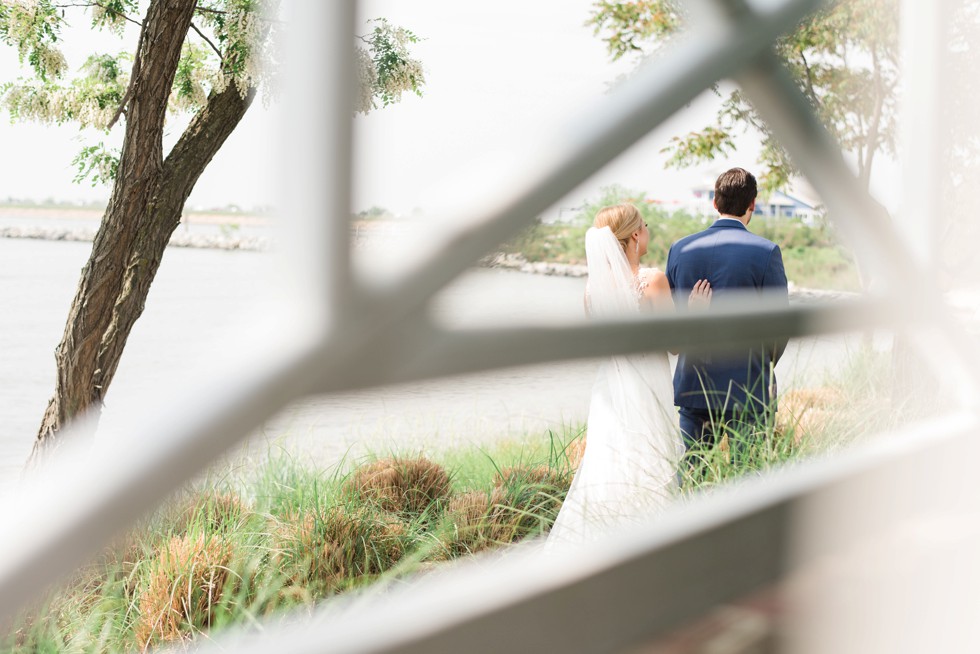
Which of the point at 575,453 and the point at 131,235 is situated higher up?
the point at 131,235

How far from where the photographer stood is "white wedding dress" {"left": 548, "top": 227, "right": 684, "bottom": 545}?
391 centimetres

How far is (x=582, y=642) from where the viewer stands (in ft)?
3.07

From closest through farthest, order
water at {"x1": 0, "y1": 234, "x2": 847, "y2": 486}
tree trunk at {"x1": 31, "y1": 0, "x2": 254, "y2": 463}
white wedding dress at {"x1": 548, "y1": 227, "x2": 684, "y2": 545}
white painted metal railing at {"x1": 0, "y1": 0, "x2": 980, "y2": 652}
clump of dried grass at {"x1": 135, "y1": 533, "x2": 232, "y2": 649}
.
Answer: white painted metal railing at {"x1": 0, "y1": 0, "x2": 980, "y2": 652} < water at {"x1": 0, "y1": 234, "x2": 847, "y2": 486} < clump of dried grass at {"x1": 135, "y1": 533, "x2": 232, "y2": 649} < white wedding dress at {"x1": 548, "y1": 227, "x2": 684, "y2": 545} < tree trunk at {"x1": 31, "y1": 0, "x2": 254, "y2": 463}

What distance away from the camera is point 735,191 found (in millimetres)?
4078

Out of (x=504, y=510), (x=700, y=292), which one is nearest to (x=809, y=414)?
(x=700, y=292)

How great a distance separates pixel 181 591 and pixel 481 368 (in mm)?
3376

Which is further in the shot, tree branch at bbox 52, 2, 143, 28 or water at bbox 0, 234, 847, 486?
tree branch at bbox 52, 2, 143, 28

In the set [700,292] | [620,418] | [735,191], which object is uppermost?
[735,191]

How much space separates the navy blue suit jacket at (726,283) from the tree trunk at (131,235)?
125 inches

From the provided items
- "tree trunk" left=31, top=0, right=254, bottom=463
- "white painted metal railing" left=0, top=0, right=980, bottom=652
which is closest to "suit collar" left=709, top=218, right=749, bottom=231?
"white painted metal railing" left=0, top=0, right=980, bottom=652

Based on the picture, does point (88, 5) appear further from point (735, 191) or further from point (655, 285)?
point (735, 191)

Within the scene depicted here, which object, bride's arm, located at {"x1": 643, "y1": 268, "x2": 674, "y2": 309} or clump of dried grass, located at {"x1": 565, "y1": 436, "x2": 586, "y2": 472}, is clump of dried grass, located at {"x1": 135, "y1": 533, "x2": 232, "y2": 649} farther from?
bride's arm, located at {"x1": 643, "y1": 268, "x2": 674, "y2": 309}

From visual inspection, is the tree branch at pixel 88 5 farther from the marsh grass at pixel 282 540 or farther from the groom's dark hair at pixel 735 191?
the groom's dark hair at pixel 735 191

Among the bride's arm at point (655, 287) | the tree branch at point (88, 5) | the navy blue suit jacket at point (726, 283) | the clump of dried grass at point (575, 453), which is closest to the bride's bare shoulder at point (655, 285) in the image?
the bride's arm at point (655, 287)
